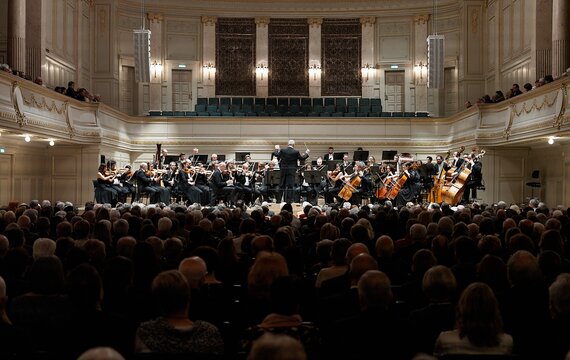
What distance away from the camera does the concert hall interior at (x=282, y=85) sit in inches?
738

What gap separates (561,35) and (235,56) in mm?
14399

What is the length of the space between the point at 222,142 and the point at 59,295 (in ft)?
66.4

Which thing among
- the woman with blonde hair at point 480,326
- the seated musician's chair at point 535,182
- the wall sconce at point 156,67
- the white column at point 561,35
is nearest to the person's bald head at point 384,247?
the woman with blonde hair at point 480,326

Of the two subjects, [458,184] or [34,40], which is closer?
[458,184]

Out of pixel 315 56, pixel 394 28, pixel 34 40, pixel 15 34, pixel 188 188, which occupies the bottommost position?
pixel 188 188

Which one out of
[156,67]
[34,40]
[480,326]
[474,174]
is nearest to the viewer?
[480,326]

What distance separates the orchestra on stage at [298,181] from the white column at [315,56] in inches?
404

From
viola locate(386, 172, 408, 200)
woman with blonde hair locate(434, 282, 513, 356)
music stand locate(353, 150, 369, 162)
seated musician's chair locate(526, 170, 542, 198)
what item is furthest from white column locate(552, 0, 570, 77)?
woman with blonde hair locate(434, 282, 513, 356)

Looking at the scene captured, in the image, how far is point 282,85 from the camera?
2891 cm

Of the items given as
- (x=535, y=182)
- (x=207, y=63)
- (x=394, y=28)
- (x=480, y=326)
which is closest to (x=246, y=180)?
(x=535, y=182)

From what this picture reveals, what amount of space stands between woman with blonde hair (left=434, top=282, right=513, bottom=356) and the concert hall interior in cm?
1281

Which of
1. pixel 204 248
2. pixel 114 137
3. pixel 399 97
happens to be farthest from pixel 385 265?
pixel 399 97

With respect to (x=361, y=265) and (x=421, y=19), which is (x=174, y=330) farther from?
(x=421, y=19)

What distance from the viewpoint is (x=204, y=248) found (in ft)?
18.9
